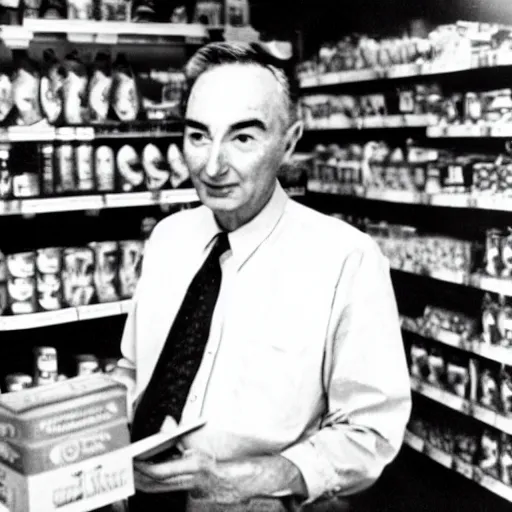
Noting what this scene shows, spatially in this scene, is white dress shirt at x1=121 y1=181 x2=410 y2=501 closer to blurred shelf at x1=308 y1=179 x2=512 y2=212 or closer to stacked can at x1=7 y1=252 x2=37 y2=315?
blurred shelf at x1=308 y1=179 x2=512 y2=212

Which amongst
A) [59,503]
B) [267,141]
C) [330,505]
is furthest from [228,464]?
[267,141]

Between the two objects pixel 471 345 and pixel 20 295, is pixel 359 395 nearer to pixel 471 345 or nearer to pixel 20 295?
pixel 471 345

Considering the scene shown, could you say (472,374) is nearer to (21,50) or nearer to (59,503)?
(21,50)

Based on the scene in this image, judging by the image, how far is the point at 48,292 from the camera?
3.54 metres

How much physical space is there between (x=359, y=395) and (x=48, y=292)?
7.52 feet

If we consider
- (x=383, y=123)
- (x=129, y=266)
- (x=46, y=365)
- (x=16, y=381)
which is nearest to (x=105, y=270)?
(x=129, y=266)

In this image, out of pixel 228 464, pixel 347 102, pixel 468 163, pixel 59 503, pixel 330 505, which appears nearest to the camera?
pixel 59 503

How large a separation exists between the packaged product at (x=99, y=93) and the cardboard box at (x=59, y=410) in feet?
8.30

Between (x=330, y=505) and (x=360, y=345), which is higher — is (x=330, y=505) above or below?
below

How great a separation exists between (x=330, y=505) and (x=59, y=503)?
2.11 feet

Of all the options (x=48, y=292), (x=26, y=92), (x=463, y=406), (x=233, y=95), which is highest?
(x=26, y=92)

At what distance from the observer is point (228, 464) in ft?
4.80

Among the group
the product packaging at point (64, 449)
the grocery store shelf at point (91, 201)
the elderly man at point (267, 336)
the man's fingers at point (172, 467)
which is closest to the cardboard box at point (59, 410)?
the product packaging at point (64, 449)

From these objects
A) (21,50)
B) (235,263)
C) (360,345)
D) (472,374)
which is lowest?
(472,374)
